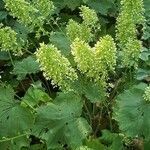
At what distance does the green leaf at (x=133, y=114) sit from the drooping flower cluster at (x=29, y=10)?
2.58ft

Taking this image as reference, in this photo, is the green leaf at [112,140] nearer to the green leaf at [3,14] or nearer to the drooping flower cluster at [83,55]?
the drooping flower cluster at [83,55]

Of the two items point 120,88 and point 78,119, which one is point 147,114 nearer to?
point 78,119

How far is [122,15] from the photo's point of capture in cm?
303

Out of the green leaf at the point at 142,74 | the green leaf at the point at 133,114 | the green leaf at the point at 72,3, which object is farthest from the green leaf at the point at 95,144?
the green leaf at the point at 72,3

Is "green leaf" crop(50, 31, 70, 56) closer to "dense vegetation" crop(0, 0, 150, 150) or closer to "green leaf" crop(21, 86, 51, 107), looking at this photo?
"dense vegetation" crop(0, 0, 150, 150)

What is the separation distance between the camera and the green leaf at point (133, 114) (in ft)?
9.00

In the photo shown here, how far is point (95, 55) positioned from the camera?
2.74 meters

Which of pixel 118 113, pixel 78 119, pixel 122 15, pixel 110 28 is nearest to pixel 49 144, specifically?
pixel 78 119


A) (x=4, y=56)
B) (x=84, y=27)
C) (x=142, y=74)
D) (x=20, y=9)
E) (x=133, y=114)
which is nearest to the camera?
(x=133, y=114)

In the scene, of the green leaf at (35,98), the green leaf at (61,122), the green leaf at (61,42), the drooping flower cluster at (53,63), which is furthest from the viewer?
the green leaf at (61,42)

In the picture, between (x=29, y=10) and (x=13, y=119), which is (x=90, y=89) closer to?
(x=13, y=119)

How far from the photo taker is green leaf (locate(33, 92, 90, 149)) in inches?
111

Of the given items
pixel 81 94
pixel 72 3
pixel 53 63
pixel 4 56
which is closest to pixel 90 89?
pixel 81 94

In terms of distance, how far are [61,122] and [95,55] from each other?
16.4 inches
